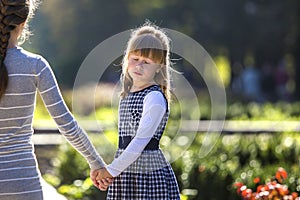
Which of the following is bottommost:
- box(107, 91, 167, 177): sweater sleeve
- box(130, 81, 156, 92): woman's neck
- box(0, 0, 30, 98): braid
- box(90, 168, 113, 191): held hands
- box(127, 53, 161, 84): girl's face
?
box(90, 168, 113, 191): held hands

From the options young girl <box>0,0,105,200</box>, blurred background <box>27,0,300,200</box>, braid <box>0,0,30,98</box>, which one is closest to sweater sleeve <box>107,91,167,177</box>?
young girl <box>0,0,105,200</box>

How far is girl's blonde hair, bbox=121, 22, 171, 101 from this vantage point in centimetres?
479

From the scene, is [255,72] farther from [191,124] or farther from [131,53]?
[131,53]

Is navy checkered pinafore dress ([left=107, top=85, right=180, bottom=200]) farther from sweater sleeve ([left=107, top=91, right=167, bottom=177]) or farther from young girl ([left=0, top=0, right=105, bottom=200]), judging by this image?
young girl ([left=0, top=0, right=105, bottom=200])

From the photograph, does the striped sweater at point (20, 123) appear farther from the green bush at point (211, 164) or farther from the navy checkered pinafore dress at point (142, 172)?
the green bush at point (211, 164)

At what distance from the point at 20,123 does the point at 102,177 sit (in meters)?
0.76

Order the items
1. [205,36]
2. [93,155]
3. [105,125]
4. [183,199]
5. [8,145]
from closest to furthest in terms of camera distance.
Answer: [8,145] → [93,155] → [183,199] → [105,125] → [205,36]

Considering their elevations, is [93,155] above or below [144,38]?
below

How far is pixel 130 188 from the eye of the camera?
4738 millimetres

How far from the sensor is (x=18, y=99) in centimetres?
405

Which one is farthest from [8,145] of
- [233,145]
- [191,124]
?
[191,124]

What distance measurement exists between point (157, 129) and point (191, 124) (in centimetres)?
937

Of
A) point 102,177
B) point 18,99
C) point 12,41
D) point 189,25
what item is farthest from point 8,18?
point 189,25

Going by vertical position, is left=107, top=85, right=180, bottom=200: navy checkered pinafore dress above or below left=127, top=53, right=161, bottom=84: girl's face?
below
